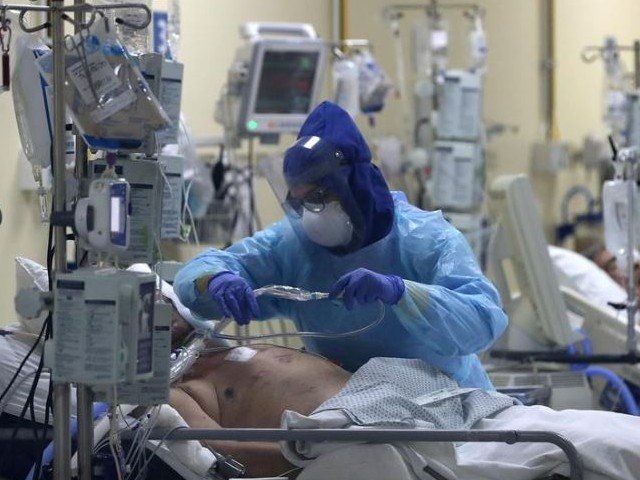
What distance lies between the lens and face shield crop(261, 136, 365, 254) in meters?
3.52

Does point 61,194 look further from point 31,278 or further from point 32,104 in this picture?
point 31,278

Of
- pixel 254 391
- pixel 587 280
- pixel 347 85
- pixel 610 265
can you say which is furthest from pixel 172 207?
pixel 610 265

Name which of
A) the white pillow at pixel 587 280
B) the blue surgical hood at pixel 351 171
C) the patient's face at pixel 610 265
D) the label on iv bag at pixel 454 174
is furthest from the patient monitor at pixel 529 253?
the label on iv bag at pixel 454 174

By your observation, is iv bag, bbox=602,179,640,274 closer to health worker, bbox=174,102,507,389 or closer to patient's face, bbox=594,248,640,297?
patient's face, bbox=594,248,640,297

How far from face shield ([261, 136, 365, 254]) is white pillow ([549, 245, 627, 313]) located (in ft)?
9.45

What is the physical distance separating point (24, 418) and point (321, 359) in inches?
29.2

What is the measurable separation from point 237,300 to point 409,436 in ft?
2.23

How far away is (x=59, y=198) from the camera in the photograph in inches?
105

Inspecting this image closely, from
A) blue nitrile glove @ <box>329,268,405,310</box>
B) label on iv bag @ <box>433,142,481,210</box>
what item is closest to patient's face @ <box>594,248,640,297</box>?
label on iv bag @ <box>433,142,481,210</box>

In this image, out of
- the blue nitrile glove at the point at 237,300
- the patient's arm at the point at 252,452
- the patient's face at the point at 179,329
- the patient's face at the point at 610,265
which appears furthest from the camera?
the patient's face at the point at 610,265

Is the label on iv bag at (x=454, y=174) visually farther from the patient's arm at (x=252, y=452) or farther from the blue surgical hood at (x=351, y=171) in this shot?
the patient's arm at (x=252, y=452)

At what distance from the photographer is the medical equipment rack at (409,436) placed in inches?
112

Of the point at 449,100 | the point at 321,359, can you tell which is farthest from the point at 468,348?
the point at 449,100

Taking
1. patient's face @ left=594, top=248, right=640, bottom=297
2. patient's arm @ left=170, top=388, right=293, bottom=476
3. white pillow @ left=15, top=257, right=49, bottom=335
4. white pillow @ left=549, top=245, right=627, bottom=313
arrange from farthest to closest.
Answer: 1. patient's face @ left=594, top=248, right=640, bottom=297
2. white pillow @ left=549, top=245, right=627, bottom=313
3. white pillow @ left=15, top=257, right=49, bottom=335
4. patient's arm @ left=170, top=388, right=293, bottom=476
